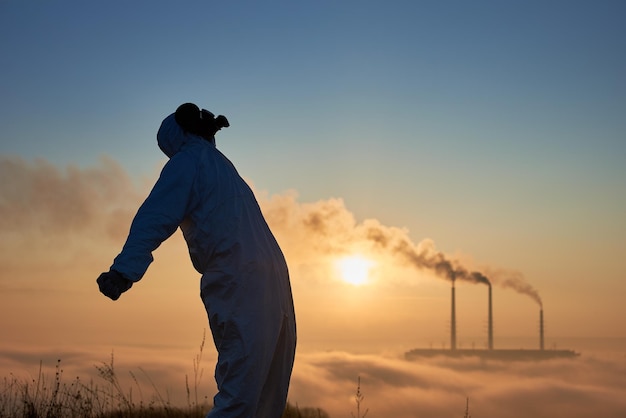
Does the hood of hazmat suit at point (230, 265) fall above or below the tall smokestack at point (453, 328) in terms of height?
below

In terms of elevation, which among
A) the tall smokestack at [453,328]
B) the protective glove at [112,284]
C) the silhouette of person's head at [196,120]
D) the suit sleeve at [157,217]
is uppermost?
the tall smokestack at [453,328]

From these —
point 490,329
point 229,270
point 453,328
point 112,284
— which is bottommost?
point 112,284

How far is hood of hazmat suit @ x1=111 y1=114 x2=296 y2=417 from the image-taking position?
418 cm

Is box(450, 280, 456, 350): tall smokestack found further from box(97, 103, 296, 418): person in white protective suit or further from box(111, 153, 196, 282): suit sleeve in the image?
box(111, 153, 196, 282): suit sleeve

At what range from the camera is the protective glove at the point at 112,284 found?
3996 mm

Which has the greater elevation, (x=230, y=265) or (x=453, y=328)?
(x=453, y=328)

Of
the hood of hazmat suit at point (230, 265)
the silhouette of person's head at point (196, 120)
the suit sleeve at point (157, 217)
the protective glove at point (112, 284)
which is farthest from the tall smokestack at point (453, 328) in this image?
the protective glove at point (112, 284)

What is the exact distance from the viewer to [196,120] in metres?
4.70

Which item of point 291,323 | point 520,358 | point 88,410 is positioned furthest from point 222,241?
point 520,358

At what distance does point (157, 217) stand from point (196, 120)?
747 mm

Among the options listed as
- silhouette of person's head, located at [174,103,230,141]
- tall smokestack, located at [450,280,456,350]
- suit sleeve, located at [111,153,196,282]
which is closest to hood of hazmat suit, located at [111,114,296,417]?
suit sleeve, located at [111,153,196,282]

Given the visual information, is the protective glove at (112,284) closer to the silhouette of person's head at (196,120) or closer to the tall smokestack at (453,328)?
the silhouette of person's head at (196,120)

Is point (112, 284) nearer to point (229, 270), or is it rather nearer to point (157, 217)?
point (157, 217)

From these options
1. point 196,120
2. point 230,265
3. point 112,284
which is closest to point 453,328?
point 196,120
